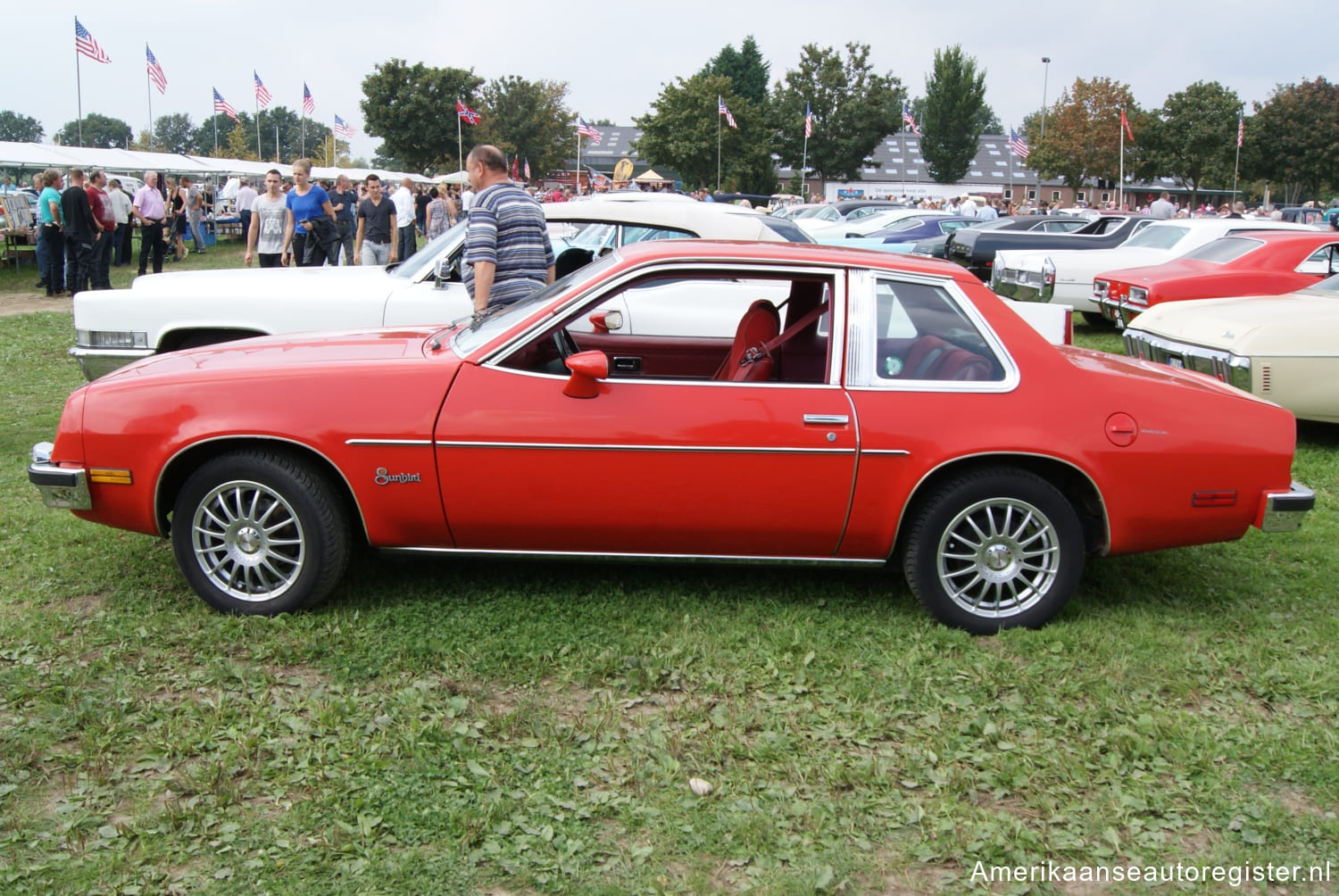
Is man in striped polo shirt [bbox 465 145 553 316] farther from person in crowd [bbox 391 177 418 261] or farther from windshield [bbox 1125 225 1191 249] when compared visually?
person in crowd [bbox 391 177 418 261]

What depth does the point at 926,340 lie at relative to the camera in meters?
4.32

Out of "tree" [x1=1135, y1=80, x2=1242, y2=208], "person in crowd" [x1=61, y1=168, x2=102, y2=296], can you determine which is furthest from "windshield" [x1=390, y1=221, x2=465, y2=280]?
"tree" [x1=1135, y1=80, x2=1242, y2=208]

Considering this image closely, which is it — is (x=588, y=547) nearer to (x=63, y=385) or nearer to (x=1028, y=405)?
A: (x=1028, y=405)

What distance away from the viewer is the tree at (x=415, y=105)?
64.6 metres

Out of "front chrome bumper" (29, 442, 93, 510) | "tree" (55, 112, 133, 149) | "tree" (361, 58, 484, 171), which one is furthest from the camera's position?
"tree" (55, 112, 133, 149)

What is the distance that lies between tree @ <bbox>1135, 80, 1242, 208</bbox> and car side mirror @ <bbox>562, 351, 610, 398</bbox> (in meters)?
56.0

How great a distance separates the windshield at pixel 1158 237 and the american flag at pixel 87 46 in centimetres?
2623

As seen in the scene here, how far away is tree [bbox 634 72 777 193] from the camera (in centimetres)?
6612

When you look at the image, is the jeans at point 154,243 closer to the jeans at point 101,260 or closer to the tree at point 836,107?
the jeans at point 101,260

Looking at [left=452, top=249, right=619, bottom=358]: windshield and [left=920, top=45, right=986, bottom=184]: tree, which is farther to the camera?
[left=920, top=45, right=986, bottom=184]: tree

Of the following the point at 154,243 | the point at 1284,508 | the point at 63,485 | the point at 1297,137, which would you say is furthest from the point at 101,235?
the point at 1297,137

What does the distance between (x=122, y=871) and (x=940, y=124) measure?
82780mm

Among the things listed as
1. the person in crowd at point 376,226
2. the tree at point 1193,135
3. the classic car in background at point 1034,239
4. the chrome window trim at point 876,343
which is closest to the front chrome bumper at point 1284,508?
the chrome window trim at point 876,343

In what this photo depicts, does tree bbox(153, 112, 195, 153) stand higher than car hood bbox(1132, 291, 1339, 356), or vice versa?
tree bbox(153, 112, 195, 153)
